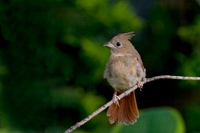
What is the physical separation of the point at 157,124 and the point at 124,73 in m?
0.89

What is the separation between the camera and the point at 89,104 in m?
3.96

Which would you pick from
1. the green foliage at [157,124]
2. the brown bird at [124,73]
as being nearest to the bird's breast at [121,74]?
the brown bird at [124,73]

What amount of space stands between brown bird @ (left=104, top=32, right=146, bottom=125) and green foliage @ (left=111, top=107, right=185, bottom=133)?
79cm

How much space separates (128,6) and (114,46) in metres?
1.66

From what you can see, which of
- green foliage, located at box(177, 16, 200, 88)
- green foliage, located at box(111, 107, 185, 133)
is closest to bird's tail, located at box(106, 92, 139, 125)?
green foliage, located at box(111, 107, 185, 133)

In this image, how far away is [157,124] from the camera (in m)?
3.17

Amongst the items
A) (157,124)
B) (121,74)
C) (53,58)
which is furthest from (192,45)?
(121,74)

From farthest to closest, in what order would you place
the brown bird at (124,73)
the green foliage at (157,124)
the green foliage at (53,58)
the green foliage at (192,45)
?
the green foliage at (53,58)
the green foliage at (192,45)
the green foliage at (157,124)
the brown bird at (124,73)

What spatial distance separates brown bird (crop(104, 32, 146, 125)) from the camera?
2.23 metres

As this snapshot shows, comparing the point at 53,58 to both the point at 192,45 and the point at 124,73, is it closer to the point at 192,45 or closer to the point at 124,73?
the point at 192,45

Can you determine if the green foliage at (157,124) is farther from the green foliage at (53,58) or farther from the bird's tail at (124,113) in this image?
the bird's tail at (124,113)

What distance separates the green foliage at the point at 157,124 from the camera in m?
3.14

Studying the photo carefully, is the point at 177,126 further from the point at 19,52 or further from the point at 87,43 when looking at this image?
the point at 19,52

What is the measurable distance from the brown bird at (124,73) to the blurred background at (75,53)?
57.9 inches
